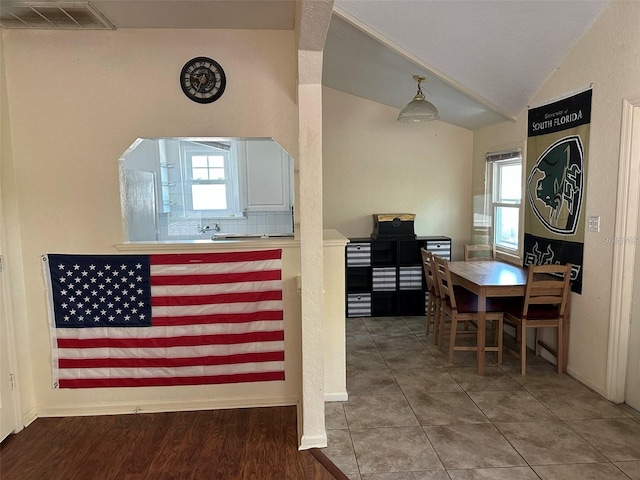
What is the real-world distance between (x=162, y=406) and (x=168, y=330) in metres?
0.54

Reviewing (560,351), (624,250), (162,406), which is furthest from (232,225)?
(624,250)

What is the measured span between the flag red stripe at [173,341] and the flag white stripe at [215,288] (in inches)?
12.3

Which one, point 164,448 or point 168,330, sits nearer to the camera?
point 164,448

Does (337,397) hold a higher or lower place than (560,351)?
lower

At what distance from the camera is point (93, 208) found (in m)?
2.83

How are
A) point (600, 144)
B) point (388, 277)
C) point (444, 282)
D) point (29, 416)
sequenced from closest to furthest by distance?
1. point (29, 416)
2. point (600, 144)
3. point (444, 282)
4. point (388, 277)

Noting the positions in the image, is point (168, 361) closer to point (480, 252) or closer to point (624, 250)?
point (624, 250)

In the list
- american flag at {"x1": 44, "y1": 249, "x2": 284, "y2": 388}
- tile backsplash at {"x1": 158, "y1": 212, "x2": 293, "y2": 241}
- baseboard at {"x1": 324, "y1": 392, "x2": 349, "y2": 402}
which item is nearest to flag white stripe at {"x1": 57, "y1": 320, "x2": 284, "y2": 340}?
american flag at {"x1": 44, "y1": 249, "x2": 284, "y2": 388}

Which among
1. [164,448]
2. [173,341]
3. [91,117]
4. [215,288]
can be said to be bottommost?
[164,448]

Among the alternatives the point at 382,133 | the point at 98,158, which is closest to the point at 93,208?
the point at 98,158

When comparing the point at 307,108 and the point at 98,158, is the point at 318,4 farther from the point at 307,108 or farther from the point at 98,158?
the point at 98,158

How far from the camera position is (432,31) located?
10.4ft

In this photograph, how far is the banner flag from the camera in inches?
130

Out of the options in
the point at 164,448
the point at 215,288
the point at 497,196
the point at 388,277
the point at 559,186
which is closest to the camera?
the point at 164,448
